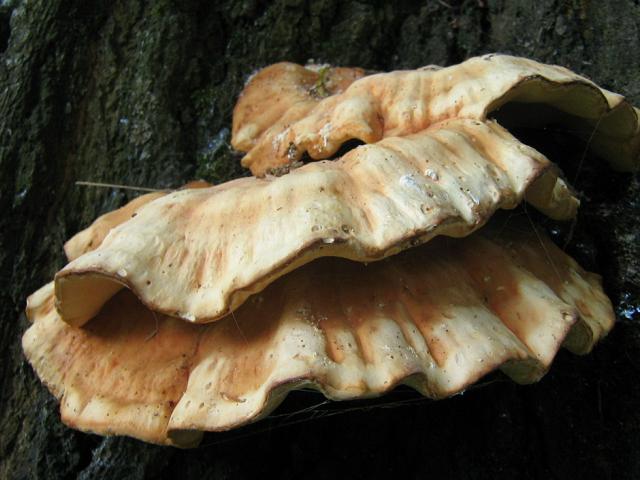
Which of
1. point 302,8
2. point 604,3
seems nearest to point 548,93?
point 604,3

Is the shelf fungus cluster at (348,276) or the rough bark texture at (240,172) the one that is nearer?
the shelf fungus cluster at (348,276)

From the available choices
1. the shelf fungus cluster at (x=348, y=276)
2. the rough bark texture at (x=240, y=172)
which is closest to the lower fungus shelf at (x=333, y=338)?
the shelf fungus cluster at (x=348, y=276)

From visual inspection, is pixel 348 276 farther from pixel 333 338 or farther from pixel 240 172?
pixel 240 172

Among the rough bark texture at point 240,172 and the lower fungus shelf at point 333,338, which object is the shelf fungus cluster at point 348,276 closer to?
the lower fungus shelf at point 333,338

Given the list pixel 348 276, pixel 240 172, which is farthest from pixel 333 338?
pixel 240 172

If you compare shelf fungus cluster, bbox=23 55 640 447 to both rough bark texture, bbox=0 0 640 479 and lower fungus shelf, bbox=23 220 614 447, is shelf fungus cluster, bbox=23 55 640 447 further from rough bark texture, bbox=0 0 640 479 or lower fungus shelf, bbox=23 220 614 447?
rough bark texture, bbox=0 0 640 479

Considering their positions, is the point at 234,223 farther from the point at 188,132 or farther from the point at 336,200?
the point at 188,132
